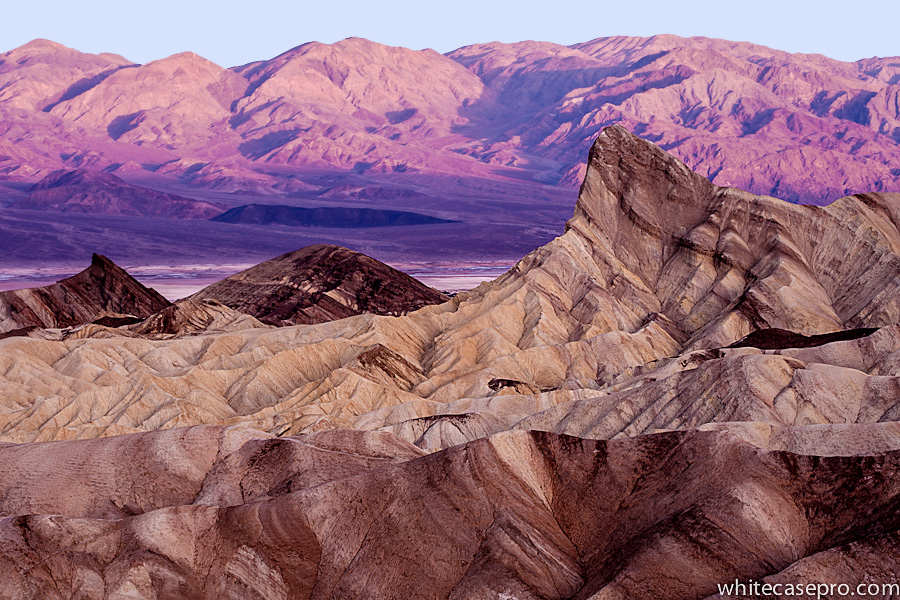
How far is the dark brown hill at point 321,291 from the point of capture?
74.0m

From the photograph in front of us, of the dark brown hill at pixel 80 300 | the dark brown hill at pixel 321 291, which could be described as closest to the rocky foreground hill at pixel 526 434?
the dark brown hill at pixel 321 291

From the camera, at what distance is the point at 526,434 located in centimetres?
2227

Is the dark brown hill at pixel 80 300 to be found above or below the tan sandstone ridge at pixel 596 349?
below

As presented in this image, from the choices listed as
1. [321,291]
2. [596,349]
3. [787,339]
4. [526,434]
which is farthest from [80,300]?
[526,434]

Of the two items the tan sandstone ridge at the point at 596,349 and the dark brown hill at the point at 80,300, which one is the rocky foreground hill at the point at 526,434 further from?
the dark brown hill at the point at 80,300

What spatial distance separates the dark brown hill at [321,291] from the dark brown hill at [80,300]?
5548 mm

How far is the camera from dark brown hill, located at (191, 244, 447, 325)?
7400cm

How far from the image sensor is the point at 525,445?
2198 centimetres

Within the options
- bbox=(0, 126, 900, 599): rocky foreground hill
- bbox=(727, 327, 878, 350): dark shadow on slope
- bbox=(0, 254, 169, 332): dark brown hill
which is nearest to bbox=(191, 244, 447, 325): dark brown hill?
bbox=(0, 254, 169, 332): dark brown hill

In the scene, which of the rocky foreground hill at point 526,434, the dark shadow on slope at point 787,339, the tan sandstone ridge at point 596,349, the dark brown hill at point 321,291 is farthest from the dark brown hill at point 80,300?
the dark shadow on slope at point 787,339

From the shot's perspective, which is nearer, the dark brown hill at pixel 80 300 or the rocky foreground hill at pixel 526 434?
the rocky foreground hill at pixel 526 434

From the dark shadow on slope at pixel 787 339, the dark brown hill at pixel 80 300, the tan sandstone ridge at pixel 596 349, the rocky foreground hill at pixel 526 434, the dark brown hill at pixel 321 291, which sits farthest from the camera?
the dark brown hill at pixel 321 291

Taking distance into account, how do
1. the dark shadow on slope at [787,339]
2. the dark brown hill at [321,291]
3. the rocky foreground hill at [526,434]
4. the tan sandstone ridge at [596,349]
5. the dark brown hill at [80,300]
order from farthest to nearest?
the dark brown hill at [321,291], the dark brown hill at [80,300], the dark shadow on slope at [787,339], the tan sandstone ridge at [596,349], the rocky foreground hill at [526,434]

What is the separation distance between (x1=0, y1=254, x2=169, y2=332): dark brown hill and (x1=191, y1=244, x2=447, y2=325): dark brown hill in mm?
5548
